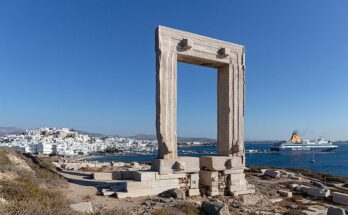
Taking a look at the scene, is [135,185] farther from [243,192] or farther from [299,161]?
[299,161]

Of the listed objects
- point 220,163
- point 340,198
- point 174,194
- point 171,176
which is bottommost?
point 340,198

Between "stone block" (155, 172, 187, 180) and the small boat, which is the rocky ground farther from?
the small boat

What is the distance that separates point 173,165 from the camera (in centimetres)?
1257

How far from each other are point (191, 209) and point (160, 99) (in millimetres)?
4620

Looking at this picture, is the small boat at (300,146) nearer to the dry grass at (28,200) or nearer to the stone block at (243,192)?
the stone block at (243,192)

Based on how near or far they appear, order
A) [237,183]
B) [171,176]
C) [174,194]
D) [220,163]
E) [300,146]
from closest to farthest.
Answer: [174,194]
[171,176]
[220,163]
[237,183]
[300,146]

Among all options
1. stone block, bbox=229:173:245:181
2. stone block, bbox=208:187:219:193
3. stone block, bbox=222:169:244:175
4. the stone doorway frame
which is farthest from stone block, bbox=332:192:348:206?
stone block, bbox=208:187:219:193

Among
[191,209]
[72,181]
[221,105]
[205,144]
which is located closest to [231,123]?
[221,105]

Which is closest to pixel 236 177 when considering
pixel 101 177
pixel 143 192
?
pixel 143 192

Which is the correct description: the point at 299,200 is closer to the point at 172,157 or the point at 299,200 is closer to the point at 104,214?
the point at 172,157

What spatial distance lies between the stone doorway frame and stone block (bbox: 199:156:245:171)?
15.2 inches

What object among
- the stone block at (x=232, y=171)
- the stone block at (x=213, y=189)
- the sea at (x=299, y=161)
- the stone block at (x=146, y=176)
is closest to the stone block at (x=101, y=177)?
the stone block at (x=146, y=176)

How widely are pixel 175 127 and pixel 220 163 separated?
259 centimetres

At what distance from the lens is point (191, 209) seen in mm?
9688
